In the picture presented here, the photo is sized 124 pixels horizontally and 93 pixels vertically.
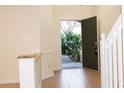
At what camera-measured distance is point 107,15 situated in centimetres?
646

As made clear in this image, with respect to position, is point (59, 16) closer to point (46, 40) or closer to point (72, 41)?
point (46, 40)

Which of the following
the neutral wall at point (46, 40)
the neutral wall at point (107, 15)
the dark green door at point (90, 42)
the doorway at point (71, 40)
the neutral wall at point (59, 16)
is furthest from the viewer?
the doorway at point (71, 40)

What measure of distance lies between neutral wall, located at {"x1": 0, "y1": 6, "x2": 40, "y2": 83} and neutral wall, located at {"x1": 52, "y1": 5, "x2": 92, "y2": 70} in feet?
6.70

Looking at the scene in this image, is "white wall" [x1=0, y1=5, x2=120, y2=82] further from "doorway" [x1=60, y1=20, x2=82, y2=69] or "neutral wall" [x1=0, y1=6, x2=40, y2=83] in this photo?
"doorway" [x1=60, y1=20, x2=82, y2=69]

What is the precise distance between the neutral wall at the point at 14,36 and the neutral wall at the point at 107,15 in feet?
6.90

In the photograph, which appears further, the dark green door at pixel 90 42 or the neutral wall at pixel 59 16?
the neutral wall at pixel 59 16

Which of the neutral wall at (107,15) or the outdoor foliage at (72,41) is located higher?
the neutral wall at (107,15)

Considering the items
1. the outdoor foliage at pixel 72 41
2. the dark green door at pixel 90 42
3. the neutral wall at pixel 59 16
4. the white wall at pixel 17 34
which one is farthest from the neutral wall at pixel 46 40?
the outdoor foliage at pixel 72 41

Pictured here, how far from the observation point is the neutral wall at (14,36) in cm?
540

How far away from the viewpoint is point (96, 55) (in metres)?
7.07

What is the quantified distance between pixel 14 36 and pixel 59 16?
2.62 metres

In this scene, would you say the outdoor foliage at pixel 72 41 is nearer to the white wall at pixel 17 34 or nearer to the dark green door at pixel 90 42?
the dark green door at pixel 90 42

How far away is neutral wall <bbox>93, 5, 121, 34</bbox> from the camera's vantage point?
228 inches

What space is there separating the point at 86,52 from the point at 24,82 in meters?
4.82
